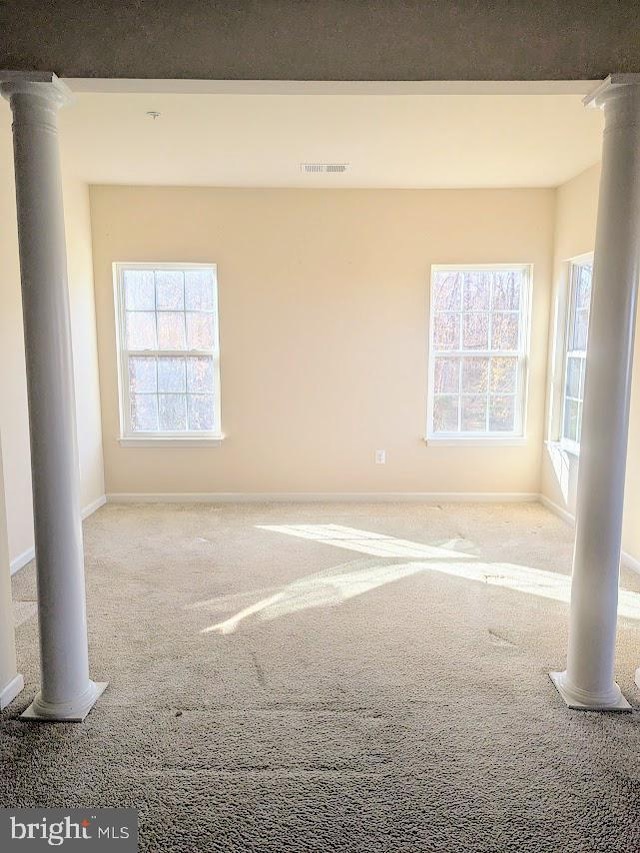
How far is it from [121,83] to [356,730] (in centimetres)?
266

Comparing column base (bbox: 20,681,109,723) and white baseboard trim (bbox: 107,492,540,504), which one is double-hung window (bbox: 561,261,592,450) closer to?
white baseboard trim (bbox: 107,492,540,504)

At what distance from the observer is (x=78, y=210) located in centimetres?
499

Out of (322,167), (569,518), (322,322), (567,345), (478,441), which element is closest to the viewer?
(322,167)

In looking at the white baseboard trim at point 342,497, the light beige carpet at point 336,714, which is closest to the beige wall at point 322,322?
the white baseboard trim at point 342,497

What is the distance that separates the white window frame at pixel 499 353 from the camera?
540 cm

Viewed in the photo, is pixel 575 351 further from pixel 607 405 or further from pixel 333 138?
pixel 607 405

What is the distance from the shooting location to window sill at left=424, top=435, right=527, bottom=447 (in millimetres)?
5551

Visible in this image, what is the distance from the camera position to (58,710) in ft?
7.64

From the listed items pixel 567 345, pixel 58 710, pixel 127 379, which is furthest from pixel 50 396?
pixel 567 345

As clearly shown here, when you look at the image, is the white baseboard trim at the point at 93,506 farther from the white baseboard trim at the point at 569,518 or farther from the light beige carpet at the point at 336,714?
the white baseboard trim at the point at 569,518

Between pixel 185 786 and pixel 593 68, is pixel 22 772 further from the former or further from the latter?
pixel 593 68

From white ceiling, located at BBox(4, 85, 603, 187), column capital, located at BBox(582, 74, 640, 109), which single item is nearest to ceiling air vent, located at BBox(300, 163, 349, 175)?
white ceiling, located at BBox(4, 85, 603, 187)

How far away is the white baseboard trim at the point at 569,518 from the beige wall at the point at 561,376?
0.03 meters

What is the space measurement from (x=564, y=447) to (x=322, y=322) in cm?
246
